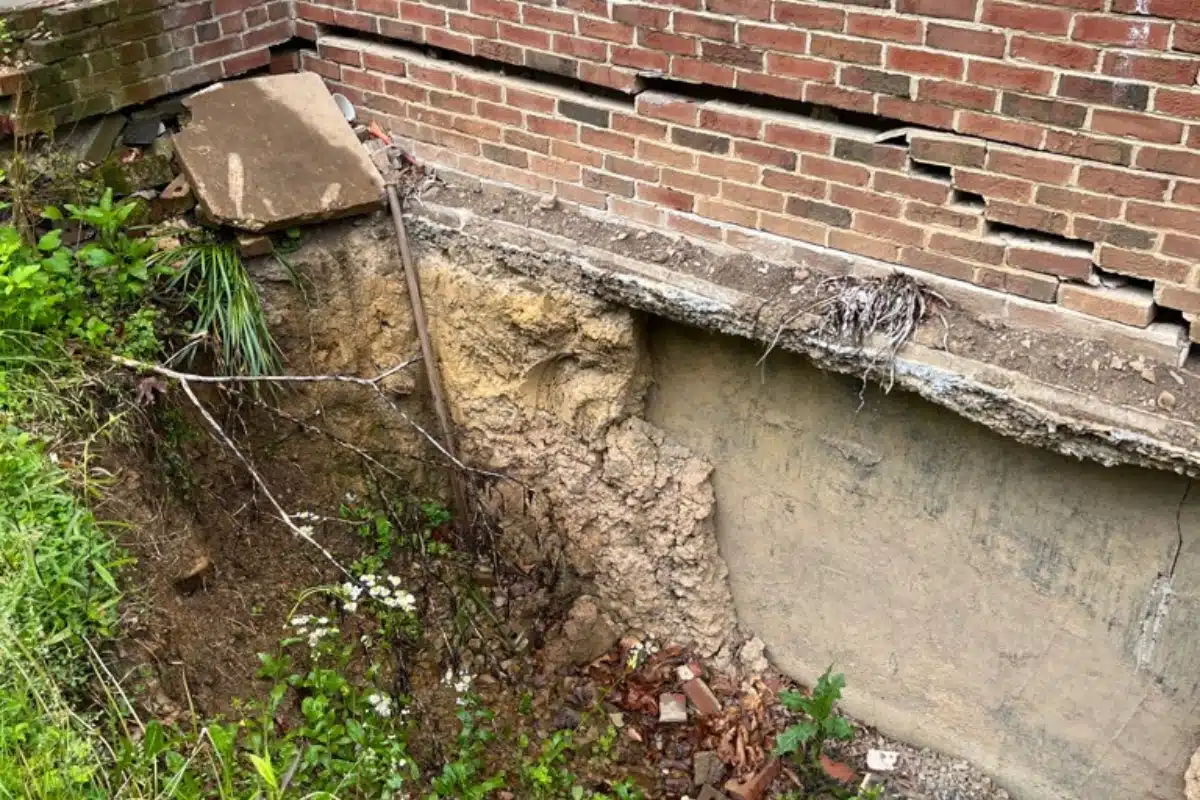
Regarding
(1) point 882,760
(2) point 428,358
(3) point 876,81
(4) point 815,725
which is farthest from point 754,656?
(3) point 876,81

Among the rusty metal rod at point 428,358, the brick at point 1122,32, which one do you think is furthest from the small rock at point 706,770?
the brick at point 1122,32

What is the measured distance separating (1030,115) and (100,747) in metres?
2.73

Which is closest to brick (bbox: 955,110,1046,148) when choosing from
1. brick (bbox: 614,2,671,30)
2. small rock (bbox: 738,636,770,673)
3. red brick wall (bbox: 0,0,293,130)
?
brick (bbox: 614,2,671,30)

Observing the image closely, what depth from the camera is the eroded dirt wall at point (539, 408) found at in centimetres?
373

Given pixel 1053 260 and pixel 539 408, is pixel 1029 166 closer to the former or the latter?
pixel 1053 260

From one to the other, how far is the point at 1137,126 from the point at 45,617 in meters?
2.89

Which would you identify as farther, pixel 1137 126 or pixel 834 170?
pixel 834 170

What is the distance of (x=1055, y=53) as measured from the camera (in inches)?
100

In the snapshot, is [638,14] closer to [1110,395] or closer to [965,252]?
[965,252]

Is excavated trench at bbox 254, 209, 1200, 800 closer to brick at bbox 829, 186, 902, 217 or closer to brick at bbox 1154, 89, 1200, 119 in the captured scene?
brick at bbox 829, 186, 902, 217

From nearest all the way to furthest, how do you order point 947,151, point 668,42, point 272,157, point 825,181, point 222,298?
point 947,151 → point 825,181 → point 668,42 → point 222,298 → point 272,157

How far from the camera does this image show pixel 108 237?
350 centimetres

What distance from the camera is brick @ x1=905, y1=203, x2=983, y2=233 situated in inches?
113

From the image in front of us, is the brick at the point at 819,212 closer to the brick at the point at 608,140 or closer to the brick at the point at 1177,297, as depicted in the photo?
the brick at the point at 608,140
